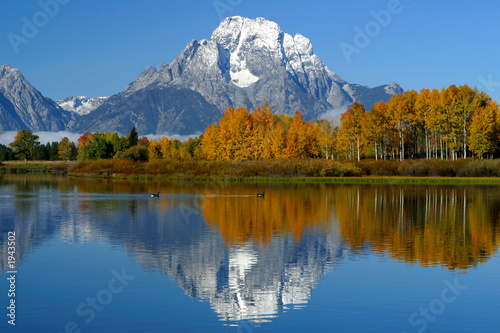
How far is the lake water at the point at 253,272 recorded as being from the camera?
683 inches

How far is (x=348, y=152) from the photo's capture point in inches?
5492

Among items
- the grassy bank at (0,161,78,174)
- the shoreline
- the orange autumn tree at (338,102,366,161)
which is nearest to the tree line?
the orange autumn tree at (338,102,366,161)

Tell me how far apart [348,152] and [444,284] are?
392ft

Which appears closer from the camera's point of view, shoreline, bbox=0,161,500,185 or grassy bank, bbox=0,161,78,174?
shoreline, bbox=0,161,500,185

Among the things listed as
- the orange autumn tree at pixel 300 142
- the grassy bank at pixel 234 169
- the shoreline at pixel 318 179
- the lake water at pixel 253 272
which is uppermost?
the orange autumn tree at pixel 300 142

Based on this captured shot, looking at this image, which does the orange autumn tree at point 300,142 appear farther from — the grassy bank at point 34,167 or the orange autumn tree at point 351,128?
the grassy bank at point 34,167

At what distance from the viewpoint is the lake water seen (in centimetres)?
1736

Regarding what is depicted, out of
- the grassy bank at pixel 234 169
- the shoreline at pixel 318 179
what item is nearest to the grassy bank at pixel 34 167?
the shoreline at pixel 318 179

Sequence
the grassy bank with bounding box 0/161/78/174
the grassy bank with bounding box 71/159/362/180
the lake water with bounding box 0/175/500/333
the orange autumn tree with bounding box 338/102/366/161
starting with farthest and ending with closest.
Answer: the grassy bank with bounding box 0/161/78/174 → the orange autumn tree with bounding box 338/102/366/161 → the grassy bank with bounding box 71/159/362/180 → the lake water with bounding box 0/175/500/333

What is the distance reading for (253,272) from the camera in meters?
23.1

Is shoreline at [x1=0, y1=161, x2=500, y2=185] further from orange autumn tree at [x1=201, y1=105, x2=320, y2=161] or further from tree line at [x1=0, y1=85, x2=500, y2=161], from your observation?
tree line at [x1=0, y1=85, x2=500, y2=161]

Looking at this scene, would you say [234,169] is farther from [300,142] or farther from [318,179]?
[318,179]

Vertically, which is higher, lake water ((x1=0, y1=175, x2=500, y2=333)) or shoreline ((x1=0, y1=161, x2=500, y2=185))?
shoreline ((x1=0, y1=161, x2=500, y2=185))

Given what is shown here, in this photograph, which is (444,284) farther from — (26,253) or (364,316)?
(26,253)
